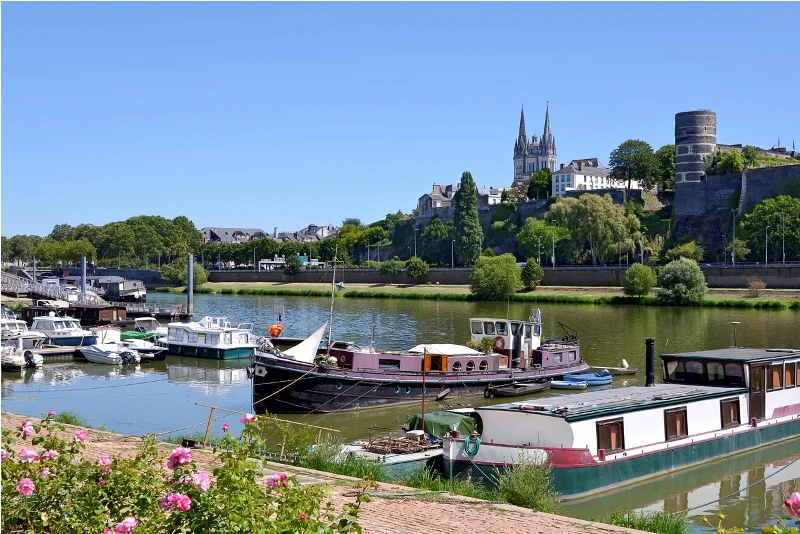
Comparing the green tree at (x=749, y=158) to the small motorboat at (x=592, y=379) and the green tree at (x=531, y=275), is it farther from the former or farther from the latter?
the small motorboat at (x=592, y=379)

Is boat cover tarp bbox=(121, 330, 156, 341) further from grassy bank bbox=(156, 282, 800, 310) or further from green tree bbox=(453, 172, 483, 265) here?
green tree bbox=(453, 172, 483, 265)

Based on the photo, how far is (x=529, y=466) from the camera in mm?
16078

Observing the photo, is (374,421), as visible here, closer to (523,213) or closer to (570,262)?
(570,262)

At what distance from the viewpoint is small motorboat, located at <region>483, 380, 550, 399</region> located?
31.3 metres

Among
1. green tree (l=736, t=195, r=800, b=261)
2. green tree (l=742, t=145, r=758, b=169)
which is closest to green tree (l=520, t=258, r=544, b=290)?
green tree (l=736, t=195, r=800, b=261)

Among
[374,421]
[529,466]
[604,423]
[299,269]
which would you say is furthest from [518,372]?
[299,269]

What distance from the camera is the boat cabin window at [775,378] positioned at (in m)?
23.3

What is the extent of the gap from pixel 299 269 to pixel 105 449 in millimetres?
107036

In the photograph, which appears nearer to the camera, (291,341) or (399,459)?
(399,459)

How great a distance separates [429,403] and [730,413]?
423 inches

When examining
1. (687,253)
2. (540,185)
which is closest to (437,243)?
(540,185)

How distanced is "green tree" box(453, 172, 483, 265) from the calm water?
3448cm

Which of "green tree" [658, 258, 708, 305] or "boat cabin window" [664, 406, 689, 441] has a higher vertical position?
"green tree" [658, 258, 708, 305]

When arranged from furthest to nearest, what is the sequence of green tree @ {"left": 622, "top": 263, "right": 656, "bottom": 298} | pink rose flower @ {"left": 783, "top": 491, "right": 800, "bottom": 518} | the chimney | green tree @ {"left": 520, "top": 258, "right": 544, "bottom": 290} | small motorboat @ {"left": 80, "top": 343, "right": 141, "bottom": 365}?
green tree @ {"left": 520, "top": 258, "right": 544, "bottom": 290}, green tree @ {"left": 622, "top": 263, "right": 656, "bottom": 298}, small motorboat @ {"left": 80, "top": 343, "right": 141, "bottom": 365}, the chimney, pink rose flower @ {"left": 783, "top": 491, "right": 800, "bottom": 518}
